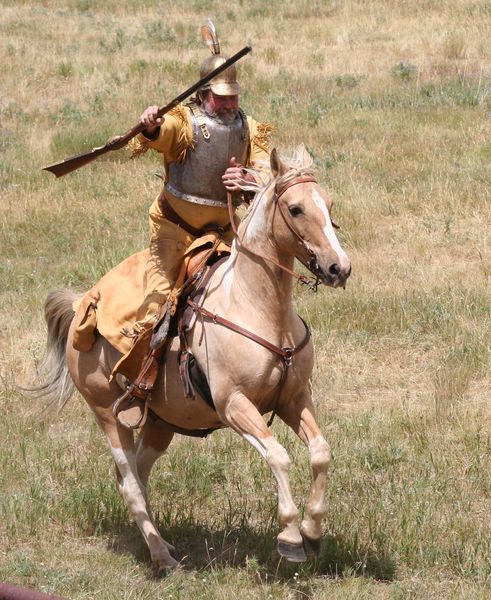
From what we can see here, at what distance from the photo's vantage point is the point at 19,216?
13602mm

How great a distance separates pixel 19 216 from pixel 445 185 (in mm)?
5736

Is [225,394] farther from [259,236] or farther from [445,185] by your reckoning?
[445,185]

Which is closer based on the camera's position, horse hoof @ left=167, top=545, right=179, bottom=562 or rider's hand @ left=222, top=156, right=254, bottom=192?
rider's hand @ left=222, top=156, right=254, bottom=192

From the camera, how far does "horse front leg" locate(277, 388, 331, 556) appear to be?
220 inches

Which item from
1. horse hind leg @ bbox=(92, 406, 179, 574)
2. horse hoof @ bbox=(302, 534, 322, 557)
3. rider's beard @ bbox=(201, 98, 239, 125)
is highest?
rider's beard @ bbox=(201, 98, 239, 125)

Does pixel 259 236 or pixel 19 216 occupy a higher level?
pixel 259 236

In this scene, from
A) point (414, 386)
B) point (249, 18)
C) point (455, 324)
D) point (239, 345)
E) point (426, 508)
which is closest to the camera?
point (239, 345)

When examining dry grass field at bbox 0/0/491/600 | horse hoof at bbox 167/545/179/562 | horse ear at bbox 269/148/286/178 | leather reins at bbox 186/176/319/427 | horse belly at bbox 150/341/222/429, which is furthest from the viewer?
horse hoof at bbox 167/545/179/562

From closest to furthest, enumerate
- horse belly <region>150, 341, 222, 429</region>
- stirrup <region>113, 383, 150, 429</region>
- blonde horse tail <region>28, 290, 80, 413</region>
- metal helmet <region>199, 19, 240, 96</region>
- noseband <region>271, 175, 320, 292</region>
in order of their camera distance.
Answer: noseband <region>271, 175, 320, 292</region> < metal helmet <region>199, 19, 240, 96</region> < horse belly <region>150, 341, 222, 429</region> < stirrup <region>113, 383, 150, 429</region> < blonde horse tail <region>28, 290, 80, 413</region>

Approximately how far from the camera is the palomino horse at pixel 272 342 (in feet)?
18.0

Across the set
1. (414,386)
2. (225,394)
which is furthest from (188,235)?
(414,386)

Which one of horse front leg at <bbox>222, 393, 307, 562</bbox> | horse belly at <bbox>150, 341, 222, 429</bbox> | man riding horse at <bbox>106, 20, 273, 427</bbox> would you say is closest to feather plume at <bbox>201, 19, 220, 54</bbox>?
man riding horse at <bbox>106, 20, 273, 427</bbox>

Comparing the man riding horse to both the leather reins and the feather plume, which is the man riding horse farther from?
the leather reins

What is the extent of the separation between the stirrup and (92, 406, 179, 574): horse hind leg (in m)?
0.26
